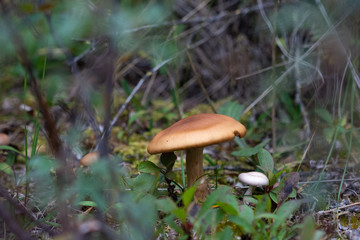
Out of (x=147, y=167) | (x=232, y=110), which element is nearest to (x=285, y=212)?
(x=147, y=167)

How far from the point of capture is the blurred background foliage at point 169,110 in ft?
4.54

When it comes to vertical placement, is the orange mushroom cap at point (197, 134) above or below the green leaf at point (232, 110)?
above

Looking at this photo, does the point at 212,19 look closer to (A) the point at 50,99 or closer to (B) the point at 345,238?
(A) the point at 50,99

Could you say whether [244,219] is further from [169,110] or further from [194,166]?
[169,110]

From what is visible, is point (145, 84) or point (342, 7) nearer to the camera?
point (342, 7)

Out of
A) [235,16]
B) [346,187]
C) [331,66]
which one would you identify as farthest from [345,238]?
[235,16]

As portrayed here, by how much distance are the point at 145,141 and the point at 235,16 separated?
8.31 ft

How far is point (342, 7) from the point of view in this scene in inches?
112

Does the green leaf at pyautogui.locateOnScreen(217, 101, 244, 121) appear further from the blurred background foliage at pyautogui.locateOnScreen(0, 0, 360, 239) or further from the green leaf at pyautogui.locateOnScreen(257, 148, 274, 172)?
the green leaf at pyautogui.locateOnScreen(257, 148, 274, 172)

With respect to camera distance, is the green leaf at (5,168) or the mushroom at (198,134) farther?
the green leaf at (5,168)

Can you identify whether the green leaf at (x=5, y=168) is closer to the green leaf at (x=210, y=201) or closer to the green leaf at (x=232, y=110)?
the green leaf at (x=210, y=201)

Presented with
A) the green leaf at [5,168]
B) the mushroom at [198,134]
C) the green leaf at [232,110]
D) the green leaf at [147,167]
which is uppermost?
the mushroom at [198,134]

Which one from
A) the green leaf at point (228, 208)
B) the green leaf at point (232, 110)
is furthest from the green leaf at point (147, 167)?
the green leaf at point (232, 110)

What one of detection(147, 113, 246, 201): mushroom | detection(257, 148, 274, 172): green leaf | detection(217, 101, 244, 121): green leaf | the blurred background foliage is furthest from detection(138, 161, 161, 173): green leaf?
detection(217, 101, 244, 121): green leaf
